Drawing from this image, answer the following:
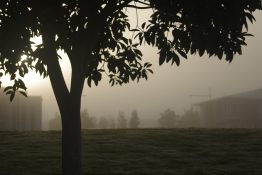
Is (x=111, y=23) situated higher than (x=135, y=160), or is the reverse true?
(x=111, y=23)

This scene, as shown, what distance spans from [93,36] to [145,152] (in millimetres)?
6430

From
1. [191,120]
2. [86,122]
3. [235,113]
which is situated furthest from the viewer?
[191,120]

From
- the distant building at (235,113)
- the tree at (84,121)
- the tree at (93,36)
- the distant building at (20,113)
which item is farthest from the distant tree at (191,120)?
the tree at (93,36)

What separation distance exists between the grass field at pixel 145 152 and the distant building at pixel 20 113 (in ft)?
109

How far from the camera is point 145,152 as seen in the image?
1342cm

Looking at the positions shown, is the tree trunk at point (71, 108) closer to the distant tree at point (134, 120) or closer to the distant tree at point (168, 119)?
the distant tree at point (134, 120)

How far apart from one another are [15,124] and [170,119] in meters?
41.8

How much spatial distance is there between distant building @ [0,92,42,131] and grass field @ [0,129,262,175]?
3325 cm

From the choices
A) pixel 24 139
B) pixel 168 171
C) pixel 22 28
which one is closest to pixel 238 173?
pixel 168 171

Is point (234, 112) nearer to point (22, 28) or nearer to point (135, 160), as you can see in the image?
point (135, 160)

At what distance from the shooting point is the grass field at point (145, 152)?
36.1ft

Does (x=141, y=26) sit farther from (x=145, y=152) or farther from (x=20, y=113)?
(x=20, y=113)

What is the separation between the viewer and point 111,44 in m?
9.08

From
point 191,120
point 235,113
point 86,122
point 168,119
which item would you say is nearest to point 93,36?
point 235,113
